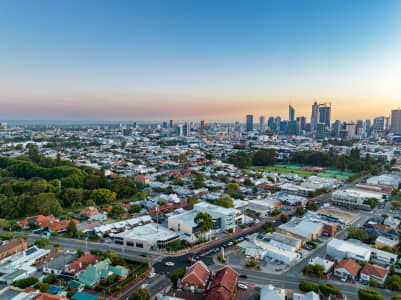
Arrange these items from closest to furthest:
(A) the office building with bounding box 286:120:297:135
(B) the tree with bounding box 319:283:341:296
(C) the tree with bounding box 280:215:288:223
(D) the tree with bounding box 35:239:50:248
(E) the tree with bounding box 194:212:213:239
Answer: (B) the tree with bounding box 319:283:341:296
(D) the tree with bounding box 35:239:50:248
(E) the tree with bounding box 194:212:213:239
(C) the tree with bounding box 280:215:288:223
(A) the office building with bounding box 286:120:297:135

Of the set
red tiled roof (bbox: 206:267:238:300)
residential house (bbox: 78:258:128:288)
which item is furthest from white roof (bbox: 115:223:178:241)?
red tiled roof (bbox: 206:267:238:300)

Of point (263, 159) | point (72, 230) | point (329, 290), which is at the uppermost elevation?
point (263, 159)

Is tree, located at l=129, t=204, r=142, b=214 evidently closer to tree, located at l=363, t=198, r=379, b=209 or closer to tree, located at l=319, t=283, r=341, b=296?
tree, located at l=319, t=283, r=341, b=296

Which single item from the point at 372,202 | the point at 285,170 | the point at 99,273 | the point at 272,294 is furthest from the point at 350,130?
the point at 99,273

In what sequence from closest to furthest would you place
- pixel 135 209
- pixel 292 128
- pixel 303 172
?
pixel 135 209
pixel 303 172
pixel 292 128

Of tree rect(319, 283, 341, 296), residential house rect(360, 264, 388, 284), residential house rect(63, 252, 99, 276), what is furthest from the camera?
residential house rect(63, 252, 99, 276)

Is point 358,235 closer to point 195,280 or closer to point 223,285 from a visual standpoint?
point 223,285

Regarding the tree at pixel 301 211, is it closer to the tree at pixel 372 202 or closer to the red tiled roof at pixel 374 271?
the tree at pixel 372 202
